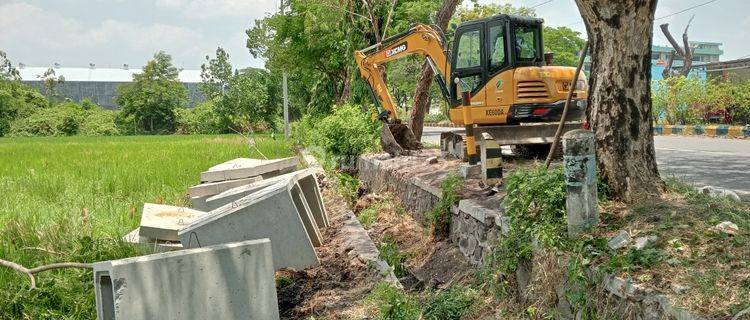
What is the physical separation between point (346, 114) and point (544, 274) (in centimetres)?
1195

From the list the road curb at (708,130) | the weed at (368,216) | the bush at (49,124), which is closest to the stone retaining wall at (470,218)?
the weed at (368,216)

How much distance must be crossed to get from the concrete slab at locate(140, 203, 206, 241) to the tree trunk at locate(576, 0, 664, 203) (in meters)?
3.59

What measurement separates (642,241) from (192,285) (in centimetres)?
280

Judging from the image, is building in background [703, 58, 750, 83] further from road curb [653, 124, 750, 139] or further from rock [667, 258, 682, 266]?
rock [667, 258, 682, 266]

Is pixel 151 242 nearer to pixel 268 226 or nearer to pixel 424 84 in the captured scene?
pixel 268 226

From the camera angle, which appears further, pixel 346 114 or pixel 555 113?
pixel 346 114

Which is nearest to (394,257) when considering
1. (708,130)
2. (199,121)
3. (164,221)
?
(164,221)

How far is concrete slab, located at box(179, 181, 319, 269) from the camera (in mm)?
5641

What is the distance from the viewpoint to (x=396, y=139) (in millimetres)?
14047

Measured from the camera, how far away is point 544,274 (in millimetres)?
4484

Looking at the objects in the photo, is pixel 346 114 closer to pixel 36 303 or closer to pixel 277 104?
pixel 36 303

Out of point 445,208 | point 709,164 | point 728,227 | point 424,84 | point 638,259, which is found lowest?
point 709,164

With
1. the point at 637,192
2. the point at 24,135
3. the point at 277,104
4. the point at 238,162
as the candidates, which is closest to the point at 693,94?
the point at 238,162

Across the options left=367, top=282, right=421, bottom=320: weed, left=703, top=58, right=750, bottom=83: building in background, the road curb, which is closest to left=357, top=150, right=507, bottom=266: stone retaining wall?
left=367, top=282, right=421, bottom=320: weed
